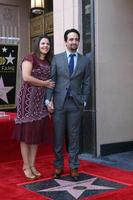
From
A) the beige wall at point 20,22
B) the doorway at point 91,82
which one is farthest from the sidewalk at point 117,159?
the beige wall at point 20,22

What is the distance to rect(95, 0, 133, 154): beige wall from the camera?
17.1 ft

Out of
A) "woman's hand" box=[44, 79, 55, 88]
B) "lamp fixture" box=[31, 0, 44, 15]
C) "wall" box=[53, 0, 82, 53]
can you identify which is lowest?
"woman's hand" box=[44, 79, 55, 88]

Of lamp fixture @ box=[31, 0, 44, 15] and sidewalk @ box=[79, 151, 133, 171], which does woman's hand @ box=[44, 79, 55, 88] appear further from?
lamp fixture @ box=[31, 0, 44, 15]

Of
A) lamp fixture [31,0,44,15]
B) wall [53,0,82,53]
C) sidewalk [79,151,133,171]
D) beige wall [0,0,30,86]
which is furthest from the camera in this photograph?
beige wall [0,0,30,86]

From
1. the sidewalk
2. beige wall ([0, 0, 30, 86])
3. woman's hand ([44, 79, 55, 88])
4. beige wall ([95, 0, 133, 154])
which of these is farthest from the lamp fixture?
woman's hand ([44, 79, 55, 88])

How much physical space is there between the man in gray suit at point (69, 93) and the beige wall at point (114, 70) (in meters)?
1.25

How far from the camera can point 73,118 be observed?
13.1ft

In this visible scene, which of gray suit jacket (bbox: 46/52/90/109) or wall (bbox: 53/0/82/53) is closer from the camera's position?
gray suit jacket (bbox: 46/52/90/109)

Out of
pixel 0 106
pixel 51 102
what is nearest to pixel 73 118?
pixel 51 102

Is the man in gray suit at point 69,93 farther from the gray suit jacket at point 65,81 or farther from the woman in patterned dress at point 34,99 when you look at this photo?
the woman in patterned dress at point 34,99

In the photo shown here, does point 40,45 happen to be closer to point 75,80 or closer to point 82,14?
point 75,80

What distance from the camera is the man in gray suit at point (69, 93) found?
3926mm

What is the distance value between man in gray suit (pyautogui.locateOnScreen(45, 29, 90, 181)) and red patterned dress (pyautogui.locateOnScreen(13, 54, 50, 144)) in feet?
0.37

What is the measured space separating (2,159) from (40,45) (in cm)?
162
